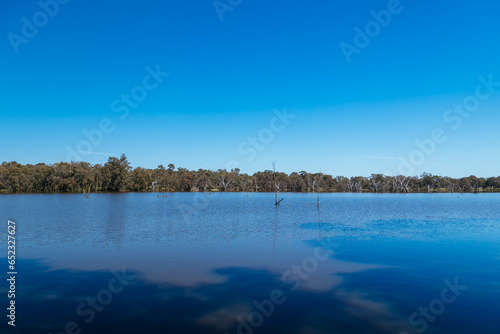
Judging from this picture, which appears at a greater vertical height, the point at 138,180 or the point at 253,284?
the point at 138,180

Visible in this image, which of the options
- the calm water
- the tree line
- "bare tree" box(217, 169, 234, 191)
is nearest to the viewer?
the calm water

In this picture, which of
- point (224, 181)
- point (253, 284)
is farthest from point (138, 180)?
point (253, 284)

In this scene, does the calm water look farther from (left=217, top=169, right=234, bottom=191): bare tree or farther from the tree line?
(left=217, top=169, right=234, bottom=191): bare tree

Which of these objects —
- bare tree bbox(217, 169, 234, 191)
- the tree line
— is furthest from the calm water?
bare tree bbox(217, 169, 234, 191)

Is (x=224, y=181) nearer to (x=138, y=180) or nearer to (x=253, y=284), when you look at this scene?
(x=138, y=180)

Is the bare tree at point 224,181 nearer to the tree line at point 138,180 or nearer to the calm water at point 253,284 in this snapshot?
the tree line at point 138,180

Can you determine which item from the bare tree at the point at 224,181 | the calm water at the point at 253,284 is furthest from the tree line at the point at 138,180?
the calm water at the point at 253,284

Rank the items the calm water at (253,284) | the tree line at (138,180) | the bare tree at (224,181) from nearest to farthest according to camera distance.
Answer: the calm water at (253,284) → the tree line at (138,180) → the bare tree at (224,181)

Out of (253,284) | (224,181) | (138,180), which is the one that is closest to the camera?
(253,284)

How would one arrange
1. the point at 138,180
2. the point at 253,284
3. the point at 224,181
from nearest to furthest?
the point at 253,284 < the point at 138,180 < the point at 224,181

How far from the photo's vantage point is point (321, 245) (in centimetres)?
2158

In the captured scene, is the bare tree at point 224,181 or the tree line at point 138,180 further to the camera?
the bare tree at point 224,181

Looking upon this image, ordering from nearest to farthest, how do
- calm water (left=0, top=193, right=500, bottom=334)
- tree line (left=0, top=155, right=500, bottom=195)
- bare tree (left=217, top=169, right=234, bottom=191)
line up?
calm water (left=0, top=193, right=500, bottom=334), tree line (left=0, top=155, right=500, bottom=195), bare tree (left=217, top=169, right=234, bottom=191)

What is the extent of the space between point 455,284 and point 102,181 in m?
126
